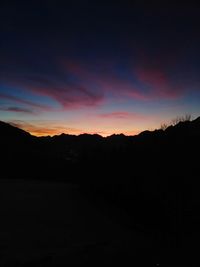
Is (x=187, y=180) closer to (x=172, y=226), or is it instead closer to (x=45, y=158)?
(x=172, y=226)

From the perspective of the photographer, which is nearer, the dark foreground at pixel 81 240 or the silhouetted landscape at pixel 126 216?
the dark foreground at pixel 81 240

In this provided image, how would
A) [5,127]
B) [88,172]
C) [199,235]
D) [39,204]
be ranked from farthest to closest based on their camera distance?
1. [5,127]
2. [88,172]
3. [39,204]
4. [199,235]

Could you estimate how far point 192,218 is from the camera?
9938 millimetres

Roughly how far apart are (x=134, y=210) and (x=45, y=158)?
22357 millimetres

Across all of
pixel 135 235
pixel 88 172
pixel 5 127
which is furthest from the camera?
pixel 5 127

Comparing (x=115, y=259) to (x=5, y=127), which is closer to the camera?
(x=115, y=259)

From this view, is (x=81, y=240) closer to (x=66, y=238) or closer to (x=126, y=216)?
(x=66, y=238)

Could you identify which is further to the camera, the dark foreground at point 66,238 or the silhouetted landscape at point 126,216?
the silhouetted landscape at point 126,216

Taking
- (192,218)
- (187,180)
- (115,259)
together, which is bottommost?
(115,259)

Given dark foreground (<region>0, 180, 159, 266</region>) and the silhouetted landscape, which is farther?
the silhouetted landscape

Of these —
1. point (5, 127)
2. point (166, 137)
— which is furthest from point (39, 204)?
point (5, 127)

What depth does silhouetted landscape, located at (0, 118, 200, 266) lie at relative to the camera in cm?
→ 785

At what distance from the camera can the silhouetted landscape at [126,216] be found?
785 cm

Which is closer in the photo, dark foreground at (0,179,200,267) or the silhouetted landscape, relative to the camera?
dark foreground at (0,179,200,267)
